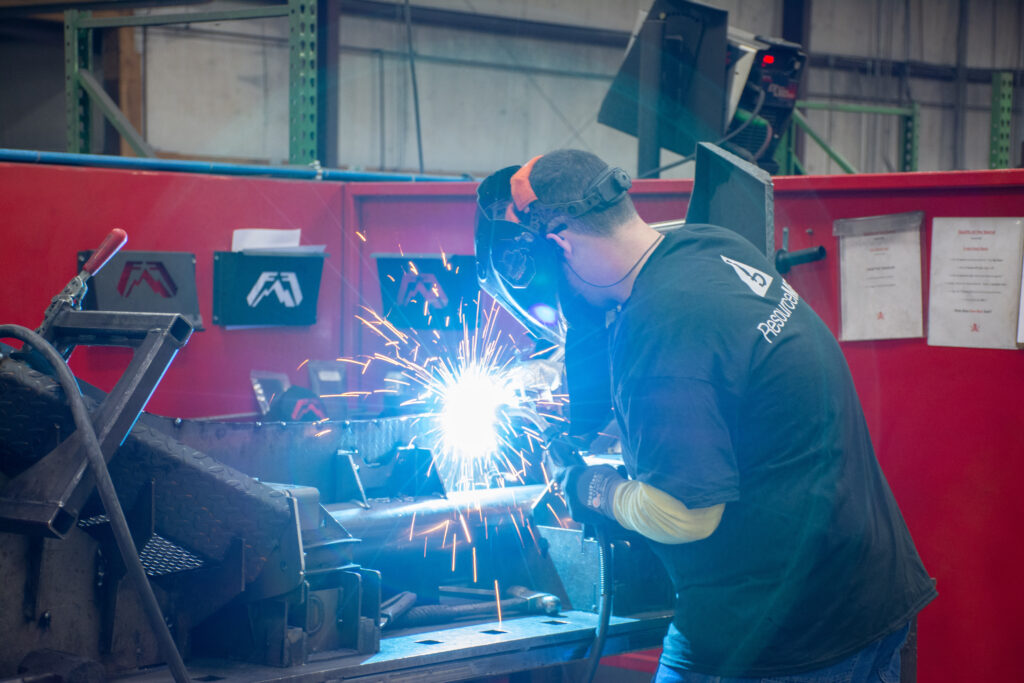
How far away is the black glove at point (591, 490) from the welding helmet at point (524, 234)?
0.97ft

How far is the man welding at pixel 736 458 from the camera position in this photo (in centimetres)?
131

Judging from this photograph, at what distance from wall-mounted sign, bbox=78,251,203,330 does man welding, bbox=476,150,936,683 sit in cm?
139

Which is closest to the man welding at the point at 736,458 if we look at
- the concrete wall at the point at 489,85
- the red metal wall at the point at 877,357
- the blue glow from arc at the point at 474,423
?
the blue glow from arc at the point at 474,423

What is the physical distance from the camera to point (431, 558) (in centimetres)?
196

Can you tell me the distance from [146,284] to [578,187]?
59.1 inches

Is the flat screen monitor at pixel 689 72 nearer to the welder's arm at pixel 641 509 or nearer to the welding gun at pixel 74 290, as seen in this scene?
the welder's arm at pixel 641 509

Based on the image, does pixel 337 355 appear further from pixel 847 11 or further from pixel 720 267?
pixel 847 11

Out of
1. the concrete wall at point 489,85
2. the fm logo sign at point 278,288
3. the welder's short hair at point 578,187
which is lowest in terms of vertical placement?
the fm logo sign at point 278,288

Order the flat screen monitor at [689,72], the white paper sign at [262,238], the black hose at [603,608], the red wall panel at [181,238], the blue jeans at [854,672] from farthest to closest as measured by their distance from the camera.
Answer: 1. the flat screen monitor at [689,72]
2. the white paper sign at [262,238]
3. the red wall panel at [181,238]
4. the black hose at [603,608]
5. the blue jeans at [854,672]

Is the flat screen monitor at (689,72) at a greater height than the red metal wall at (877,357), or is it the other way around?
the flat screen monitor at (689,72)

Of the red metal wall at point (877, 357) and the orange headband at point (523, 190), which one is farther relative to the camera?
the red metal wall at point (877, 357)

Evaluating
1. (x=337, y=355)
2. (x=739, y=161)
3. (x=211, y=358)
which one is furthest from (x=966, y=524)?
(x=211, y=358)

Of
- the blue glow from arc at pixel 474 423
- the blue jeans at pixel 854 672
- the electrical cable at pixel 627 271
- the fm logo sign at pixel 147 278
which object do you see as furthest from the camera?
the fm logo sign at pixel 147 278

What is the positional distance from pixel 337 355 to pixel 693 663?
1699 mm
